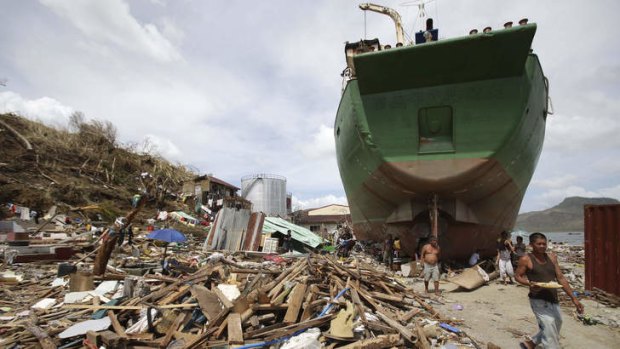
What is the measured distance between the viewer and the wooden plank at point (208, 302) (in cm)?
509

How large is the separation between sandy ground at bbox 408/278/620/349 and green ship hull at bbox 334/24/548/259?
8.55ft

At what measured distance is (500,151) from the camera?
9.17 m

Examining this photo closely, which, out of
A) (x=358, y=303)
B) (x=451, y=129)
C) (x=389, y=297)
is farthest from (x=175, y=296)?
(x=451, y=129)

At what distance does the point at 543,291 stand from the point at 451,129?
6524 mm

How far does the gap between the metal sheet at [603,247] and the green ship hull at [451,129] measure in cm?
Answer: 257

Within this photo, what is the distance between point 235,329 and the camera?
4.52 m

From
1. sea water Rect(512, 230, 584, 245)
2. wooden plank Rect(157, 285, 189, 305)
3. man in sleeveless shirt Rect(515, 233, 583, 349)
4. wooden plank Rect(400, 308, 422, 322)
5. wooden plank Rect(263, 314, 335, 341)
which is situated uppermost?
man in sleeveless shirt Rect(515, 233, 583, 349)

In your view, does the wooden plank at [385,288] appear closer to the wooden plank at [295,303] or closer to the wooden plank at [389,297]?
the wooden plank at [389,297]

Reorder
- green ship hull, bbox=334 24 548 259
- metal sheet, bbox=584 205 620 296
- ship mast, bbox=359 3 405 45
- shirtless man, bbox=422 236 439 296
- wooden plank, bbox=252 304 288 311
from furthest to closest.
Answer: ship mast, bbox=359 3 405 45 < green ship hull, bbox=334 24 548 259 < shirtless man, bbox=422 236 439 296 < metal sheet, bbox=584 205 620 296 < wooden plank, bbox=252 304 288 311

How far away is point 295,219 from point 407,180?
116 ft

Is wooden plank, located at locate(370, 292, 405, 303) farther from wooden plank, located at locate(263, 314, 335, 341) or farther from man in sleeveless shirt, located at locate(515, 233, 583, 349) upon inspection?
man in sleeveless shirt, located at locate(515, 233, 583, 349)

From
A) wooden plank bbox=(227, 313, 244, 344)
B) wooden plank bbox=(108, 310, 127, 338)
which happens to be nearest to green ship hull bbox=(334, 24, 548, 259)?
wooden plank bbox=(227, 313, 244, 344)

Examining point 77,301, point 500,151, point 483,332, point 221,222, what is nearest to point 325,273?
point 483,332

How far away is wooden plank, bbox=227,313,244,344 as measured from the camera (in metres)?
4.34
